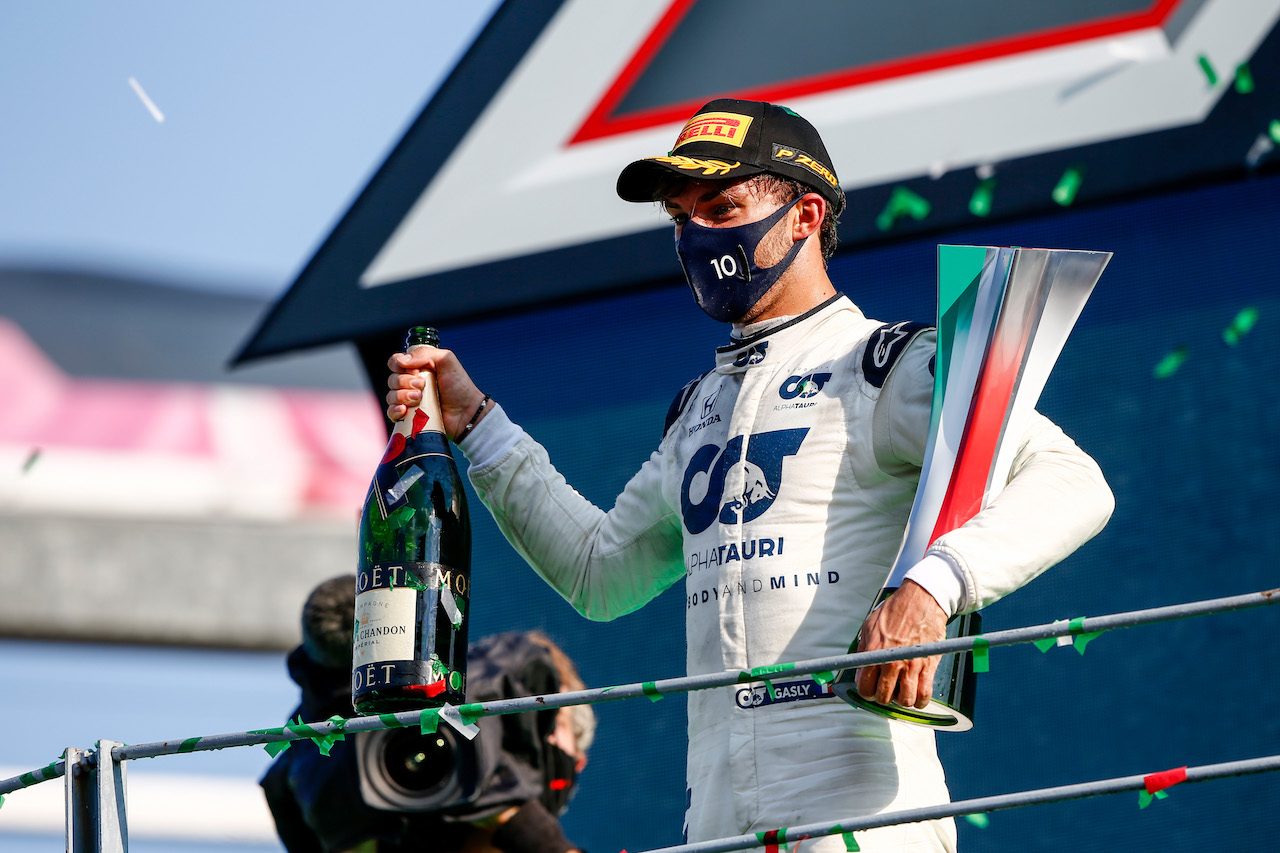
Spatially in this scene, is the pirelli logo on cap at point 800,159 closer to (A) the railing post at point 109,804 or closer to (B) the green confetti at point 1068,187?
(A) the railing post at point 109,804

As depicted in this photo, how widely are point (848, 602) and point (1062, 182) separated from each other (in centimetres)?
261

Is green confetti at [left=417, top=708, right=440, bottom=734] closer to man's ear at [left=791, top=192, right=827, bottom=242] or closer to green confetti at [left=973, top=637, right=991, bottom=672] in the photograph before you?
green confetti at [left=973, top=637, right=991, bottom=672]

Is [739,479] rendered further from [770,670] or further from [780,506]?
[770,670]

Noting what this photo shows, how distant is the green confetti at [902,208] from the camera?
441 cm

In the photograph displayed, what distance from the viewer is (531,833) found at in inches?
147

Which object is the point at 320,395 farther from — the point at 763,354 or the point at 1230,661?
the point at 763,354

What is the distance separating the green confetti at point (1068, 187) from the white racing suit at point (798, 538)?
7.30ft

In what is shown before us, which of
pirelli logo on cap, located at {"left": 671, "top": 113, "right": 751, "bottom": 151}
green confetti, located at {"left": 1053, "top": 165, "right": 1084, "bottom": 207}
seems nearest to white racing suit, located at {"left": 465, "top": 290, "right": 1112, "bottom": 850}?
pirelli logo on cap, located at {"left": 671, "top": 113, "right": 751, "bottom": 151}

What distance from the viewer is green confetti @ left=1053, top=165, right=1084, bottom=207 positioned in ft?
14.0

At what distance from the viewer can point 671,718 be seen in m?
4.30

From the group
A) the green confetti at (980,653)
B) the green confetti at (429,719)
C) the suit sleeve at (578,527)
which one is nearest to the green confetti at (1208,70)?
the suit sleeve at (578,527)

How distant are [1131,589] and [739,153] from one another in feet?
7.27

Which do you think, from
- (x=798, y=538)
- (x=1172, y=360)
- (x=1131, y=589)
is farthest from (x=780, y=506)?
(x=1172, y=360)

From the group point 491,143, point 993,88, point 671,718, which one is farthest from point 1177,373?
point 491,143
